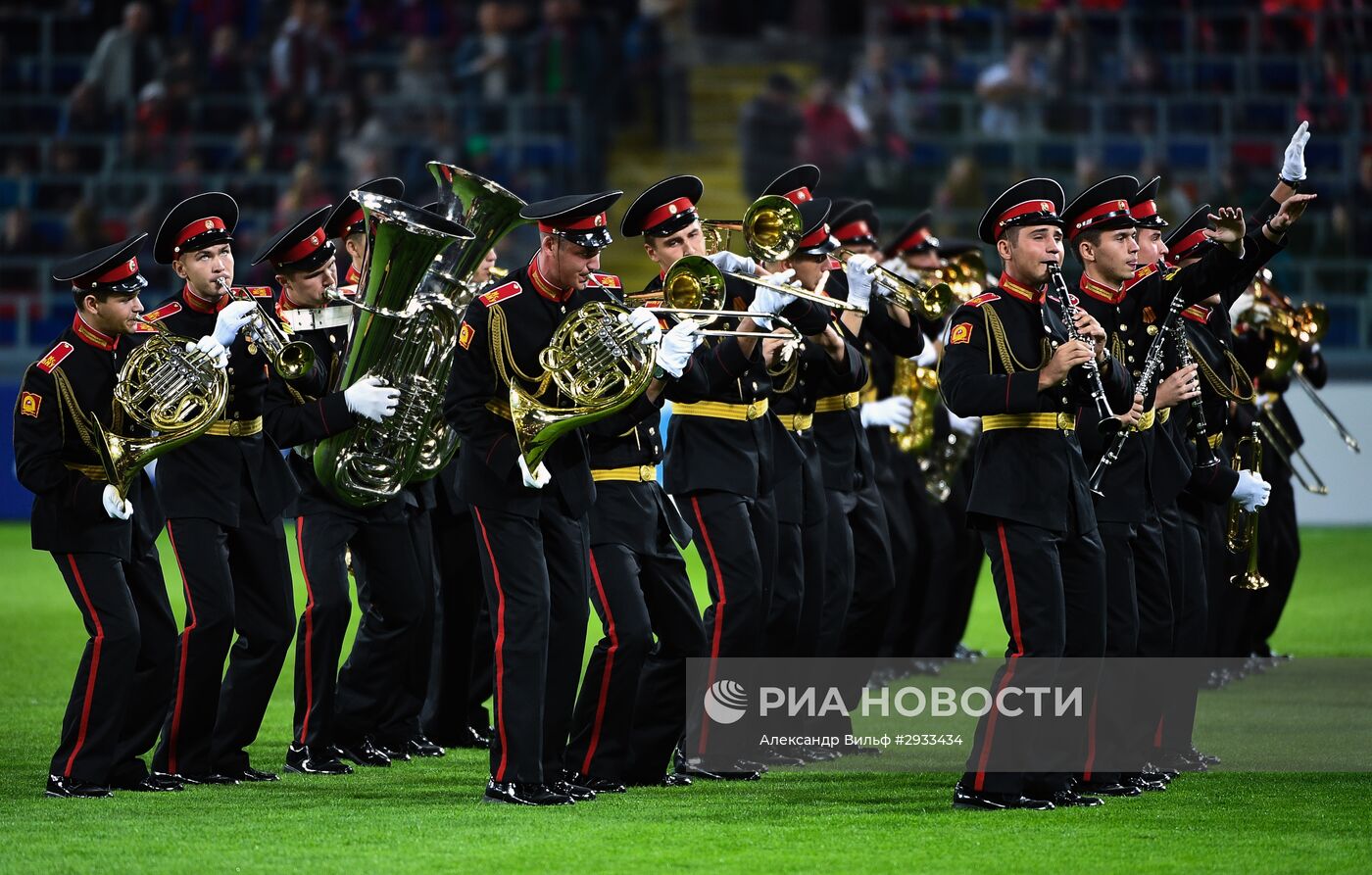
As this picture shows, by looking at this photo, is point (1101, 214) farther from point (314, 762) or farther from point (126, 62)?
point (126, 62)

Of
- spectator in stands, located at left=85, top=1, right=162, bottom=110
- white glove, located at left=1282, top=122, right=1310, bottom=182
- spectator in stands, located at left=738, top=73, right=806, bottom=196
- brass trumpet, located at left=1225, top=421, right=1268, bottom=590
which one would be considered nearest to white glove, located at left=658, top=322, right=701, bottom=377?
white glove, located at left=1282, top=122, right=1310, bottom=182

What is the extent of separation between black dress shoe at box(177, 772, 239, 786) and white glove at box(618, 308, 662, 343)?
2.24 metres

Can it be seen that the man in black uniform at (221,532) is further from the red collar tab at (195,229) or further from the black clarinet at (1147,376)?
the black clarinet at (1147,376)

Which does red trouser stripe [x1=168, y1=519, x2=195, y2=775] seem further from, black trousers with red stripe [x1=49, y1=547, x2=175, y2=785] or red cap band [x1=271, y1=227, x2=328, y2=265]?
red cap band [x1=271, y1=227, x2=328, y2=265]

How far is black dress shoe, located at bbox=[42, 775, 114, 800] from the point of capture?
7.08 metres

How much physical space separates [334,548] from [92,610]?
3.20 ft

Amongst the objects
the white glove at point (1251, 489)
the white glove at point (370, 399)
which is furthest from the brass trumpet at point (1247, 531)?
the white glove at point (370, 399)

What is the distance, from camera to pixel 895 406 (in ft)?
33.4

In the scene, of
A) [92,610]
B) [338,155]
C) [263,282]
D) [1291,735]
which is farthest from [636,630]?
[338,155]

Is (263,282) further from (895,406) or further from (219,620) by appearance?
(219,620)

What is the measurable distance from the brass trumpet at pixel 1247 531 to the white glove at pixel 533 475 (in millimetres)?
3170

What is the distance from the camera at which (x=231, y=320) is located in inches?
284

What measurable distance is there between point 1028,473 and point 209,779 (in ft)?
10.0

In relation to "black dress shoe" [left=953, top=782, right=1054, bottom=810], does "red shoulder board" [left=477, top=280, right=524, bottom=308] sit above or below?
above
